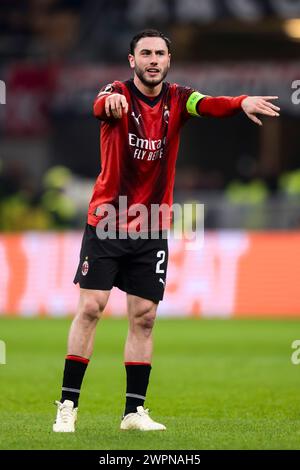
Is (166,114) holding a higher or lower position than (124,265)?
higher

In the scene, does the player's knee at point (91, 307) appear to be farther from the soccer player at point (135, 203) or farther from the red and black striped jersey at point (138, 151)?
the red and black striped jersey at point (138, 151)

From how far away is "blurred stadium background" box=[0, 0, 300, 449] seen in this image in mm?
9281

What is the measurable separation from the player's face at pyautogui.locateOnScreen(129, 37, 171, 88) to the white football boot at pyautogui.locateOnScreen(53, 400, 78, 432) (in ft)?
6.74

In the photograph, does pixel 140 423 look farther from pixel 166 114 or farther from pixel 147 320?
pixel 166 114

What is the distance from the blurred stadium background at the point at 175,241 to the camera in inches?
365

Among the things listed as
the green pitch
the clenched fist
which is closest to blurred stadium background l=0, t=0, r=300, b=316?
the green pitch

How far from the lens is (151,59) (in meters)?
7.73

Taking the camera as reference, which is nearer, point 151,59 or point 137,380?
point 151,59

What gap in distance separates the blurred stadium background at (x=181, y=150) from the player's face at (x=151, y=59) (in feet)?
35.2

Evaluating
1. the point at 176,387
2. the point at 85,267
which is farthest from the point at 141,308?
the point at 176,387

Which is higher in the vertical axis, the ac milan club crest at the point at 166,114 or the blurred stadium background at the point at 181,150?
the blurred stadium background at the point at 181,150

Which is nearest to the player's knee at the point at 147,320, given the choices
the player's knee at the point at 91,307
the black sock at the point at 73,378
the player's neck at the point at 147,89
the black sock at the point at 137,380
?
the black sock at the point at 137,380

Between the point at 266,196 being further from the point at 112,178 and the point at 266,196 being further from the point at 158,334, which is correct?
the point at 112,178

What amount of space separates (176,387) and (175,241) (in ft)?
25.8
